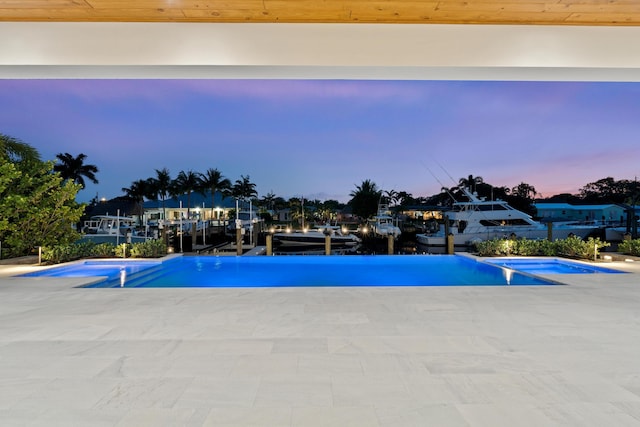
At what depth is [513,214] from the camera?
18.8 metres

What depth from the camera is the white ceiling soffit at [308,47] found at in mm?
3768

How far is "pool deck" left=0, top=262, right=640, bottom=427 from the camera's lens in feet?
5.61

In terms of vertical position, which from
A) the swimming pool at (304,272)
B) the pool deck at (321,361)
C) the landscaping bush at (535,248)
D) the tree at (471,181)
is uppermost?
the tree at (471,181)

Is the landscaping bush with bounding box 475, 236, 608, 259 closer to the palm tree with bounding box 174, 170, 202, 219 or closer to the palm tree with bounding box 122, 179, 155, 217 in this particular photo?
the palm tree with bounding box 174, 170, 202, 219

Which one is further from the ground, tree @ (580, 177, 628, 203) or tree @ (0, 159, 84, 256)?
tree @ (580, 177, 628, 203)

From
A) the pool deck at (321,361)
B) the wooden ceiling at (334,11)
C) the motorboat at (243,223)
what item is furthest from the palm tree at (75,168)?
the pool deck at (321,361)

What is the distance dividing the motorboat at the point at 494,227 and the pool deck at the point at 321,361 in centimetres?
1513

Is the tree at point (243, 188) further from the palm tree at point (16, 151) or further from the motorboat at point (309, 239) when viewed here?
the palm tree at point (16, 151)

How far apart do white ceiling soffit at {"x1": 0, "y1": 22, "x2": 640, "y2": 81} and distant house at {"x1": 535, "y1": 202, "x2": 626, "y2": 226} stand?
101 ft

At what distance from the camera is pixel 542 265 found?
766cm

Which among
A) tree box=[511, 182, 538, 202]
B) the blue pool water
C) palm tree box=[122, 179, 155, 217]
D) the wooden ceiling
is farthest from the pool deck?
tree box=[511, 182, 538, 202]

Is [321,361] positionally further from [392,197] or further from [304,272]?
[392,197]

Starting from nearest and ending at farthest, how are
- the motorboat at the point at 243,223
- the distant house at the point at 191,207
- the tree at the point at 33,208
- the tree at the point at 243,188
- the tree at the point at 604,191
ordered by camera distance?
the tree at the point at 33,208
the motorboat at the point at 243,223
the tree at the point at 604,191
the distant house at the point at 191,207
the tree at the point at 243,188

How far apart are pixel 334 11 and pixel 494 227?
700 inches
